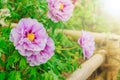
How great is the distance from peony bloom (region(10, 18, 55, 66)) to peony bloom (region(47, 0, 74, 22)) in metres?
0.20

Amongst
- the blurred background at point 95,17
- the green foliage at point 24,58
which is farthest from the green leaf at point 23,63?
the blurred background at point 95,17

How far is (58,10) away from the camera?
2182 millimetres

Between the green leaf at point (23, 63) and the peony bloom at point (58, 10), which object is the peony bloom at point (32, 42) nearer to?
the green leaf at point (23, 63)

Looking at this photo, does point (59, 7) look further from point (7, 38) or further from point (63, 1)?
point (7, 38)

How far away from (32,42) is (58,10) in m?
0.32

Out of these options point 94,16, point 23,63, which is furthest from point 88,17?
point 23,63

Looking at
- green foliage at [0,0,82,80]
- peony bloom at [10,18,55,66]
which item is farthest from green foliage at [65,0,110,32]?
peony bloom at [10,18,55,66]

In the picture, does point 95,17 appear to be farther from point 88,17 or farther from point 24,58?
point 24,58

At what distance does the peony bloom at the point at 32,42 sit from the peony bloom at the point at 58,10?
0.20m

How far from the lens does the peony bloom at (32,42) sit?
6.32 ft

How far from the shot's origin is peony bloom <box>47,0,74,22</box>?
2.18 meters

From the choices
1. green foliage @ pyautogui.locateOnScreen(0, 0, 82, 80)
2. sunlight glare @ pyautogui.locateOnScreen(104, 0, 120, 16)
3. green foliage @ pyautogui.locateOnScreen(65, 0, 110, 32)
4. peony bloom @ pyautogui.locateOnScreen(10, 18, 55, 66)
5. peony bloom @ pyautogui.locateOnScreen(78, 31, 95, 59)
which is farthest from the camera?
sunlight glare @ pyautogui.locateOnScreen(104, 0, 120, 16)

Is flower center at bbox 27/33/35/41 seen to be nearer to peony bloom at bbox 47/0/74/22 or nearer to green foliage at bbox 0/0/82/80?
green foliage at bbox 0/0/82/80

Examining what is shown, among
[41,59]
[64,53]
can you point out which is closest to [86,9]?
[64,53]
